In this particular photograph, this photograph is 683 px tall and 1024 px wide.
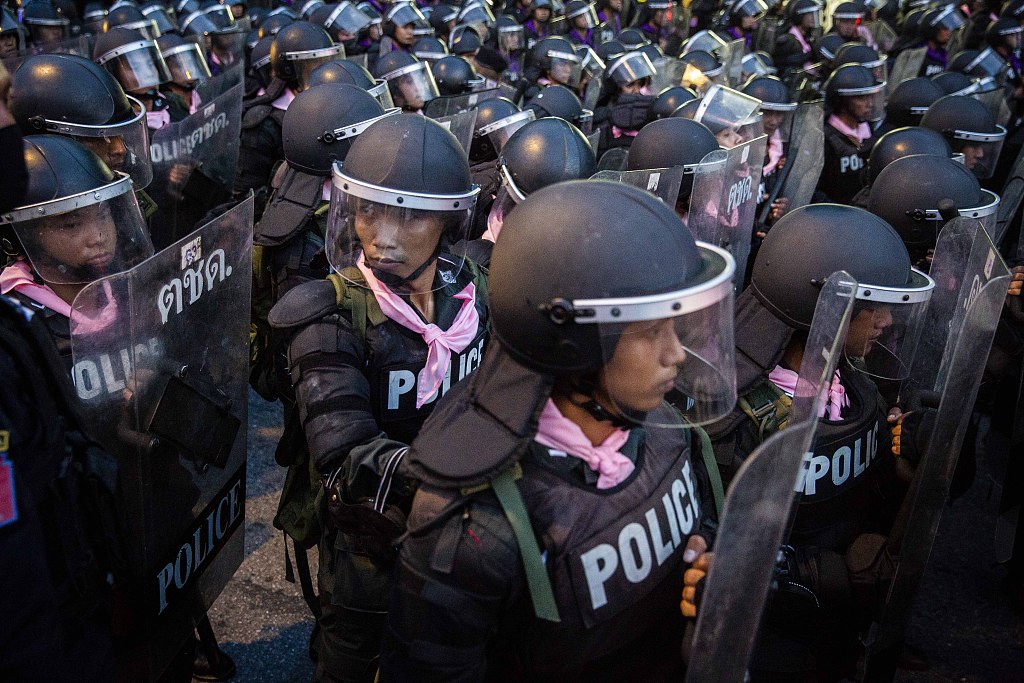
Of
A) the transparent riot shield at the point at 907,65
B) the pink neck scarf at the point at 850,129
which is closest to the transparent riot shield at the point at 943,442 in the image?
the pink neck scarf at the point at 850,129

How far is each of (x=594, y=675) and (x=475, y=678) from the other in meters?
0.27

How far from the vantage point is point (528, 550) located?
5.01ft

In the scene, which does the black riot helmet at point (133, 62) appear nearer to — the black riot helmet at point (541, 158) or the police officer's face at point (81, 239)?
the black riot helmet at point (541, 158)

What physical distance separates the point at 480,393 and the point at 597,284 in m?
0.32

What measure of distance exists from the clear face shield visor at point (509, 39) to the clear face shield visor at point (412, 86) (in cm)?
520

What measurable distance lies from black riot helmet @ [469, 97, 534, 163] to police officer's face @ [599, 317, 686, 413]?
3.57 m

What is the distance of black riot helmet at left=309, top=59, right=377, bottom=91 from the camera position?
5.49 metres

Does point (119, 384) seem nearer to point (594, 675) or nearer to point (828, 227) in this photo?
point (594, 675)

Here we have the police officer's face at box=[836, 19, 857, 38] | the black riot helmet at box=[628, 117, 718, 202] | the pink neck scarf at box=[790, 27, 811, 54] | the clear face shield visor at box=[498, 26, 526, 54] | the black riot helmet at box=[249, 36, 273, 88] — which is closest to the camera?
the black riot helmet at box=[628, 117, 718, 202]

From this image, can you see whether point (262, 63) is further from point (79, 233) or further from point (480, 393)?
point (480, 393)

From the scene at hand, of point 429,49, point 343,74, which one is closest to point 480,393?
point 343,74

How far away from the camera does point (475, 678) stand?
5.23 feet

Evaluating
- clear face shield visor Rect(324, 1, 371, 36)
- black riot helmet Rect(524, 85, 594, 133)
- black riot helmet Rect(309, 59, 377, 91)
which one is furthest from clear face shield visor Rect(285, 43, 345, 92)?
clear face shield visor Rect(324, 1, 371, 36)

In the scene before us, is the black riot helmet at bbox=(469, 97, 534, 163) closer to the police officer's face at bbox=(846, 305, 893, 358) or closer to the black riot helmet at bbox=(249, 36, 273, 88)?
the police officer's face at bbox=(846, 305, 893, 358)
